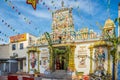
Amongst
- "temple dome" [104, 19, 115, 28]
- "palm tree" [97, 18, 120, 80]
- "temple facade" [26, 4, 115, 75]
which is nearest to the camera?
"palm tree" [97, 18, 120, 80]

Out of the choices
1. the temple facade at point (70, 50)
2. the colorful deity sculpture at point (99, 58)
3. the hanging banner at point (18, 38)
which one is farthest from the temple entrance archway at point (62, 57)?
the hanging banner at point (18, 38)

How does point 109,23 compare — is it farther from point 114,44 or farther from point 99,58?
point 99,58

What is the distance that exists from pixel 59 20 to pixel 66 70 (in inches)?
280

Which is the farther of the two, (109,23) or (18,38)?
(18,38)

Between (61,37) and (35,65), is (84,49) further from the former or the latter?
(35,65)

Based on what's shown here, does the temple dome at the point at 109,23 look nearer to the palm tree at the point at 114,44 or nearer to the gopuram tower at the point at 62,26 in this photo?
the palm tree at the point at 114,44

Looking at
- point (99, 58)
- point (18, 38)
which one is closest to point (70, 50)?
point (99, 58)

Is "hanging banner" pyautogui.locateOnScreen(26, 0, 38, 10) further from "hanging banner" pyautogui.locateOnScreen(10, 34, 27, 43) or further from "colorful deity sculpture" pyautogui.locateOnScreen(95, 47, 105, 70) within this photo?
"hanging banner" pyautogui.locateOnScreen(10, 34, 27, 43)

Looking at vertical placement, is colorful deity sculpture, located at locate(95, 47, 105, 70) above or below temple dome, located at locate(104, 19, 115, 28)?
below

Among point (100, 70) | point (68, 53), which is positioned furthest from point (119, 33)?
point (68, 53)

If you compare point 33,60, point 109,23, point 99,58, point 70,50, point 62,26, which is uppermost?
point 62,26

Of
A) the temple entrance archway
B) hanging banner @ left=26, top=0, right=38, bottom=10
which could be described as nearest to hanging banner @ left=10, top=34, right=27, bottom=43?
the temple entrance archway

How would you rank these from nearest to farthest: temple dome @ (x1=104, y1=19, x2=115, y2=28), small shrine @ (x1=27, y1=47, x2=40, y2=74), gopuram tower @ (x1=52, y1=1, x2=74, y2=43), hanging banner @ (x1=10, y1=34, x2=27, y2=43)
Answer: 1. temple dome @ (x1=104, y1=19, x2=115, y2=28)
2. gopuram tower @ (x1=52, y1=1, x2=74, y2=43)
3. small shrine @ (x1=27, y1=47, x2=40, y2=74)
4. hanging banner @ (x1=10, y1=34, x2=27, y2=43)

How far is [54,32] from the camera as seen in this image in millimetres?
27750
